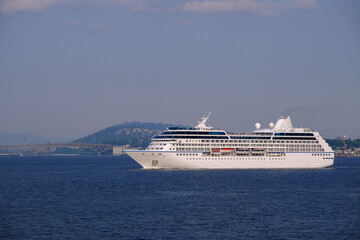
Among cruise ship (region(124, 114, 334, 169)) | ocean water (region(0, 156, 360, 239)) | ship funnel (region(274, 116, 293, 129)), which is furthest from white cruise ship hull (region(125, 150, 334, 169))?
ocean water (region(0, 156, 360, 239))

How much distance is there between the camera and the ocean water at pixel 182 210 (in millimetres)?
42281

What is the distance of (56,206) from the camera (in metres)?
55.9

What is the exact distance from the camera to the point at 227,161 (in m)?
109

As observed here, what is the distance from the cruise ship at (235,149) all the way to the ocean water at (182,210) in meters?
20.7

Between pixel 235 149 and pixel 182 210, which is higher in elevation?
pixel 235 149

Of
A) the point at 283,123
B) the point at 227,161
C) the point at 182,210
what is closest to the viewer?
the point at 182,210

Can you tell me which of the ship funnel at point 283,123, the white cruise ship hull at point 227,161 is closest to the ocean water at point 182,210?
the white cruise ship hull at point 227,161

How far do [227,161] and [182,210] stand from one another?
56.9 metres

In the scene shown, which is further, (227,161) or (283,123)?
(283,123)

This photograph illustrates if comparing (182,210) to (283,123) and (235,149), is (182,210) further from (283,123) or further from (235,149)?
(283,123)

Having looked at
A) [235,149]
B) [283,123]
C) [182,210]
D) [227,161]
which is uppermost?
[283,123]

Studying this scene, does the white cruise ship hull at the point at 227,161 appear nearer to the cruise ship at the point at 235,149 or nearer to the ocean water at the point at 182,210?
the cruise ship at the point at 235,149

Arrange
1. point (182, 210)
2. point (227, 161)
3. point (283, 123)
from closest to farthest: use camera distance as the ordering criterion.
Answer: point (182, 210)
point (227, 161)
point (283, 123)

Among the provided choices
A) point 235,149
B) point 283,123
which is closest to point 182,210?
point 235,149
